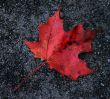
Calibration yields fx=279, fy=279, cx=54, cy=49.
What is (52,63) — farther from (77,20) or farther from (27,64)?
(77,20)

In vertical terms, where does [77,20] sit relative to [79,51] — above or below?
above

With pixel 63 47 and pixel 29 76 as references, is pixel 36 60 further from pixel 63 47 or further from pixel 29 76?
pixel 63 47

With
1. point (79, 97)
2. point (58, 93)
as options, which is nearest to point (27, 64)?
point (58, 93)

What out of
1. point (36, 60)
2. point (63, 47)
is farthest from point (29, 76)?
point (63, 47)

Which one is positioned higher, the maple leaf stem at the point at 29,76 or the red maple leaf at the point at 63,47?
the red maple leaf at the point at 63,47
